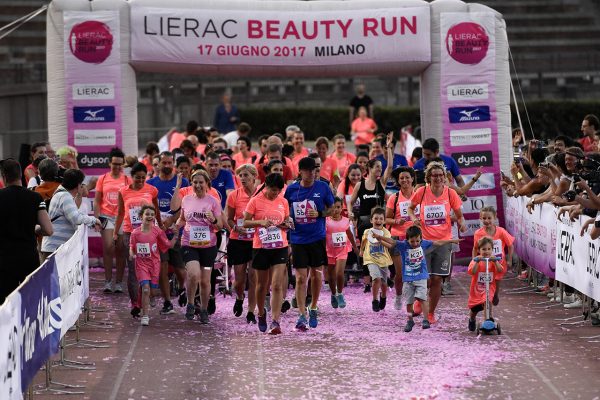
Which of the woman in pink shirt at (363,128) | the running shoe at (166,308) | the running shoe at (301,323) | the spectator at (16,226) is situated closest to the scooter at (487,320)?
the running shoe at (301,323)

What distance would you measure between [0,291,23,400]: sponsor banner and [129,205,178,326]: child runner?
532cm

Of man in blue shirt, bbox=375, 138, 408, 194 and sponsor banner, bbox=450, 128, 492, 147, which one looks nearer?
man in blue shirt, bbox=375, 138, 408, 194

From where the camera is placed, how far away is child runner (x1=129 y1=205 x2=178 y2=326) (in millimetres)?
13742

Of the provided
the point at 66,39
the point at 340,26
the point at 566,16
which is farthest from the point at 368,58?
the point at 566,16

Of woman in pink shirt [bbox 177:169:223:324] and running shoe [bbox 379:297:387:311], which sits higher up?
woman in pink shirt [bbox 177:169:223:324]

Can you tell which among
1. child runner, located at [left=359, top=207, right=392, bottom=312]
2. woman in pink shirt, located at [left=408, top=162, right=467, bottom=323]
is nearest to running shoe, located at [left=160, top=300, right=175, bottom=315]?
child runner, located at [left=359, top=207, right=392, bottom=312]

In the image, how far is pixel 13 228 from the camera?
11102mm

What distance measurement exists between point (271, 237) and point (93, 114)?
611cm

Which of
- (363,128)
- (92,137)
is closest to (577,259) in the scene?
(92,137)

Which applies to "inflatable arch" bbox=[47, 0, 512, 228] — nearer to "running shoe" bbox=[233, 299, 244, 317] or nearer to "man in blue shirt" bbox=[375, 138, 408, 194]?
"man in blue shirt" bbox=[375, 138, 408, 194]

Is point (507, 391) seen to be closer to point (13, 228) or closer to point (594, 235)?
point (594, 235)

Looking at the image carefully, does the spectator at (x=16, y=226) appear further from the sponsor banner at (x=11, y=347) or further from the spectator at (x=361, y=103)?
the spectator at (x=361, y=103)

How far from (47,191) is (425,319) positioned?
4429mm

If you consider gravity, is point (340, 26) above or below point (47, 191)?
above
